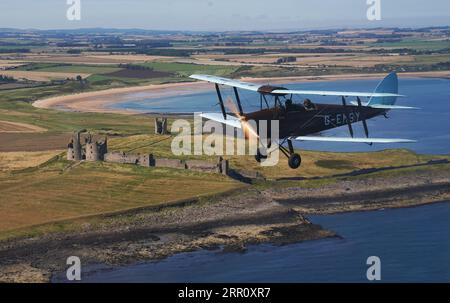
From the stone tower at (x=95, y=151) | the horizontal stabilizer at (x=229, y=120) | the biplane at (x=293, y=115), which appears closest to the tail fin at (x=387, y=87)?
the biplane at (x=293, y=115)

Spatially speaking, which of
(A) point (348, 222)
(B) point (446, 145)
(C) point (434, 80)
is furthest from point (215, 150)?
(C) point (434, 80)

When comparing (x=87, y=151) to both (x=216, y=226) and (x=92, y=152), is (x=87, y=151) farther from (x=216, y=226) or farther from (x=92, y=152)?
(x=216, y=226)

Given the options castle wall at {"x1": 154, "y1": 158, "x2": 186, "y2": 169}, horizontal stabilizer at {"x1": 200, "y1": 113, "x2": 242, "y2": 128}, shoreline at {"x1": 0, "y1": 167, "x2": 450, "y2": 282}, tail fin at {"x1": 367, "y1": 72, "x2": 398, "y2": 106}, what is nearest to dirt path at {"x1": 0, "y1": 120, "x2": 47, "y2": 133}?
castle wall at {"x1": 154, "y1": 158, "x2": 186, "y2": 169}

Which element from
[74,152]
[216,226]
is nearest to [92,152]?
[74,152]

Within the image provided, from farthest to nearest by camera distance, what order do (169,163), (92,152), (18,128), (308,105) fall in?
(18,128), (92,152), (169,163), (308,105)

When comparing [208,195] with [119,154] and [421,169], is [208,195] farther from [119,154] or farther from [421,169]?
[421,169]

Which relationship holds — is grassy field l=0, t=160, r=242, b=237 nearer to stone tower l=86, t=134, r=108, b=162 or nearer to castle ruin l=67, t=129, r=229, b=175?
castle ruin l=67, t=129, r=229, b=175
